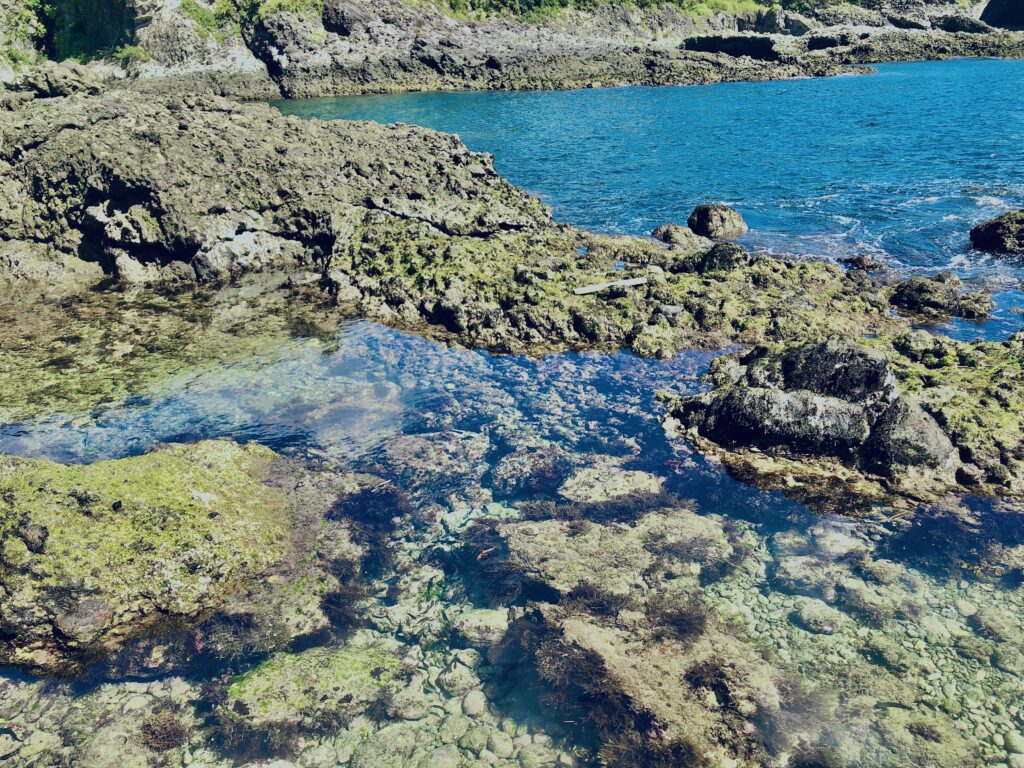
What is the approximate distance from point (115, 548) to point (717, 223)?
27.2m

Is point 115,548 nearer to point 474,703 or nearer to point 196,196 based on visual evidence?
point 474,703

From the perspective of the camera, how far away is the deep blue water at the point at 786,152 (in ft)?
102

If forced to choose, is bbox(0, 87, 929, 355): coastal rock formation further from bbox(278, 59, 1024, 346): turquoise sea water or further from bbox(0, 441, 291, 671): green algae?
bbox(0, 441, 291, 671): green algae

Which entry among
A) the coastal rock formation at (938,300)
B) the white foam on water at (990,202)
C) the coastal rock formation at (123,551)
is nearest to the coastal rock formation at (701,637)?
the coastal rock formation at (123,551)

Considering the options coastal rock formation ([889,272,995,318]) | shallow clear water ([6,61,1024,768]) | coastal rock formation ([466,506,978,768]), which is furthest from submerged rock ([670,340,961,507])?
coastal rock formation ([889,272,995,318])

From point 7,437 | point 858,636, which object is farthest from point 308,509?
point 858,636

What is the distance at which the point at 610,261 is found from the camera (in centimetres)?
2627

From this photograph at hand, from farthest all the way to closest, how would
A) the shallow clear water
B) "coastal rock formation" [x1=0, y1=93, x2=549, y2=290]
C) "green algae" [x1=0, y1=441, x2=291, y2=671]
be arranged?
1. "coastal rock formation" [x1=0, y1=93, x2=549, y2=290]
2. "green algae" [x1=0, y1=441, x2=291, y2=671]
3. the shallow clear water

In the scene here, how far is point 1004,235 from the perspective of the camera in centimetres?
2627

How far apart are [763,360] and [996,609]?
7774 millimetres

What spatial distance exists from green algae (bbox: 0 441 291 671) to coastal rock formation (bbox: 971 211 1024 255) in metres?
29.0

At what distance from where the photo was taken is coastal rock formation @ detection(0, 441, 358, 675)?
10664 mm

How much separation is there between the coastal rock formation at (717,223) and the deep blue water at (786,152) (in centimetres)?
124

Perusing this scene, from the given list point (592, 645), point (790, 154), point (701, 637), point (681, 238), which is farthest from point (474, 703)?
point (790, 154)
